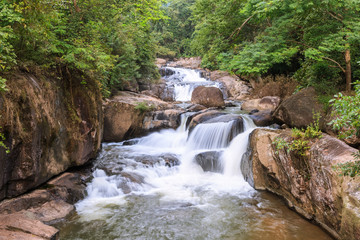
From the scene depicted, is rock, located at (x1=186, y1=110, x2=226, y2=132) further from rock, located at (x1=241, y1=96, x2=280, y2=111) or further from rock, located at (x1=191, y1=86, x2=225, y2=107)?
rock, located at (x1=191, y1=86, x2=225, y2=107)

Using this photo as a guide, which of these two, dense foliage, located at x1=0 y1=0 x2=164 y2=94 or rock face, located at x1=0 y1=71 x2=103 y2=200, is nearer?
dense foliage, located at x1=0 y1=0 x2=164 y2=94

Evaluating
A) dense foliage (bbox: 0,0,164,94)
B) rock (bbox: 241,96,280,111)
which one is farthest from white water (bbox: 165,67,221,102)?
dense foliage (bbox: 0,0,164,94)

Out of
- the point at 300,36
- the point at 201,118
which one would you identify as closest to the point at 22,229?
the point at 201,118

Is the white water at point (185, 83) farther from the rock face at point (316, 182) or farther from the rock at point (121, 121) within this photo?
the rock face at point (316, 182)

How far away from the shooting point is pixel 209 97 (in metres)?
14.8

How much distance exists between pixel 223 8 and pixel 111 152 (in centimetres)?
739

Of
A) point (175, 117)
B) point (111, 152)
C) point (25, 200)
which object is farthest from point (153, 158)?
point (25, 200)

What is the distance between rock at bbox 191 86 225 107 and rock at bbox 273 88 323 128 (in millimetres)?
6040

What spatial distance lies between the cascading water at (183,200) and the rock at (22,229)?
2.03ft

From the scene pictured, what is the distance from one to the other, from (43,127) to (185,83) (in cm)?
1604

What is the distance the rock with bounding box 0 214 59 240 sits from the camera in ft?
12.1

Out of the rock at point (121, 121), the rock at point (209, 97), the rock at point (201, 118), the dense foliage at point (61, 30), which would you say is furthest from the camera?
the rock at point (209, 97)

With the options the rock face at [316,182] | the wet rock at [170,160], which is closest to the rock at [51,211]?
the wet rock at [170,160]

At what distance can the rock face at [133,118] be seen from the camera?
1127 cm
